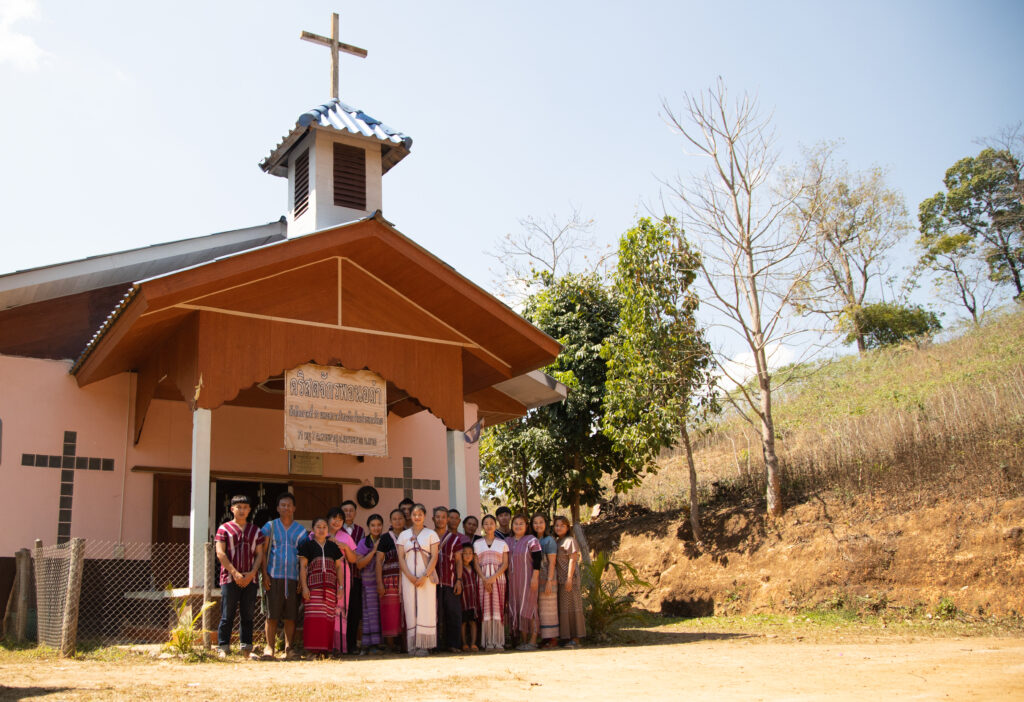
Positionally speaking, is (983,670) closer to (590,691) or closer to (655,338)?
(590,691)

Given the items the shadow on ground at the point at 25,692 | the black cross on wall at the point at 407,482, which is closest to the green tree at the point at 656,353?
the black cross on wall at the point at 407,482

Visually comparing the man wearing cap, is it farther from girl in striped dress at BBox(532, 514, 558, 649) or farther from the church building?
girl in striped dress at BBox(532, 514, 558, 649)

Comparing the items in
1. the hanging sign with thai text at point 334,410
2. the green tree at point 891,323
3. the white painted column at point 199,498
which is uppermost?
the green tree at point 891,323

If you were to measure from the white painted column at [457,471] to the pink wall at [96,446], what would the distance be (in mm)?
2932

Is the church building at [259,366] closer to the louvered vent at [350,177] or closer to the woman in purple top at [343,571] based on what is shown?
the louvered vent at [350,177]

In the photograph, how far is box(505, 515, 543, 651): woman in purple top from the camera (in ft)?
34.0

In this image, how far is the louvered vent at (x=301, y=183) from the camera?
1351 cm

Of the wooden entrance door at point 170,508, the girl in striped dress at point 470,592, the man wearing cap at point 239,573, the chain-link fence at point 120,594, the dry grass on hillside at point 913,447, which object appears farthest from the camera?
the dry grass on hillside at point 913,447

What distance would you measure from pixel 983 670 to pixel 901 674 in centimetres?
69

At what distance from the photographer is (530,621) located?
Result: 10.4m

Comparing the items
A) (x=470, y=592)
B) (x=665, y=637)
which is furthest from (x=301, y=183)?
(x=665, y=637)

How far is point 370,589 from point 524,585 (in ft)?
5.89

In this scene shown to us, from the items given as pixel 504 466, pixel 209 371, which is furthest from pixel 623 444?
pixel 209 371

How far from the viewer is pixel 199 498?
32.4ft
